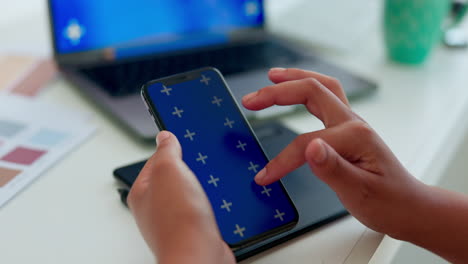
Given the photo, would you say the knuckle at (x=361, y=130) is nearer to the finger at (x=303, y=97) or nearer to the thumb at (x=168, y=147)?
the finger at (x=303, y=97)

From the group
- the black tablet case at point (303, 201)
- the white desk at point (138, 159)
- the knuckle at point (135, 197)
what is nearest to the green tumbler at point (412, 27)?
the white desk at point (138, 159)

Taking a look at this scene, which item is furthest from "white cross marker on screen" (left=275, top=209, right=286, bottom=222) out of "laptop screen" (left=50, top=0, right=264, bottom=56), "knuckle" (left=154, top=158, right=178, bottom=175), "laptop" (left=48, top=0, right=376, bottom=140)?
"laptop screen" (left=50, top=0, right=264, bottom=56)

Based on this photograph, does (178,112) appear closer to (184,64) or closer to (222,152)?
(222,152)

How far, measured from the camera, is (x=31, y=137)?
63 cm

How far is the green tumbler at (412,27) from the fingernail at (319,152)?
516mm

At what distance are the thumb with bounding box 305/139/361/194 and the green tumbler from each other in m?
0.49

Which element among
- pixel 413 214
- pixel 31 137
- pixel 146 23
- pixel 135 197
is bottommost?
pixel 413 214

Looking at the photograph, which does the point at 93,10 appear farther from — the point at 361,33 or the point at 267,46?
the point at 361,33

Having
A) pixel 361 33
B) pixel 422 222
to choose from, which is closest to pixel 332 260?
pixel 422 222

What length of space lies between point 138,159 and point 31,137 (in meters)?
0.14

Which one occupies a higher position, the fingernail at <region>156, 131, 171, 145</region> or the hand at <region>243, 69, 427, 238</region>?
the fingernail at <region>156, 131, 171, 145</region>

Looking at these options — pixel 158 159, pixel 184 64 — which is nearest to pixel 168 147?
pixel 158 159

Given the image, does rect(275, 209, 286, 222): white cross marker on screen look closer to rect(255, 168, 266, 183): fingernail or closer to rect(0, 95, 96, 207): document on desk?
rect(255, 168, 266, 183): fingernail

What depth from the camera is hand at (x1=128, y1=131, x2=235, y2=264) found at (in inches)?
14.4
